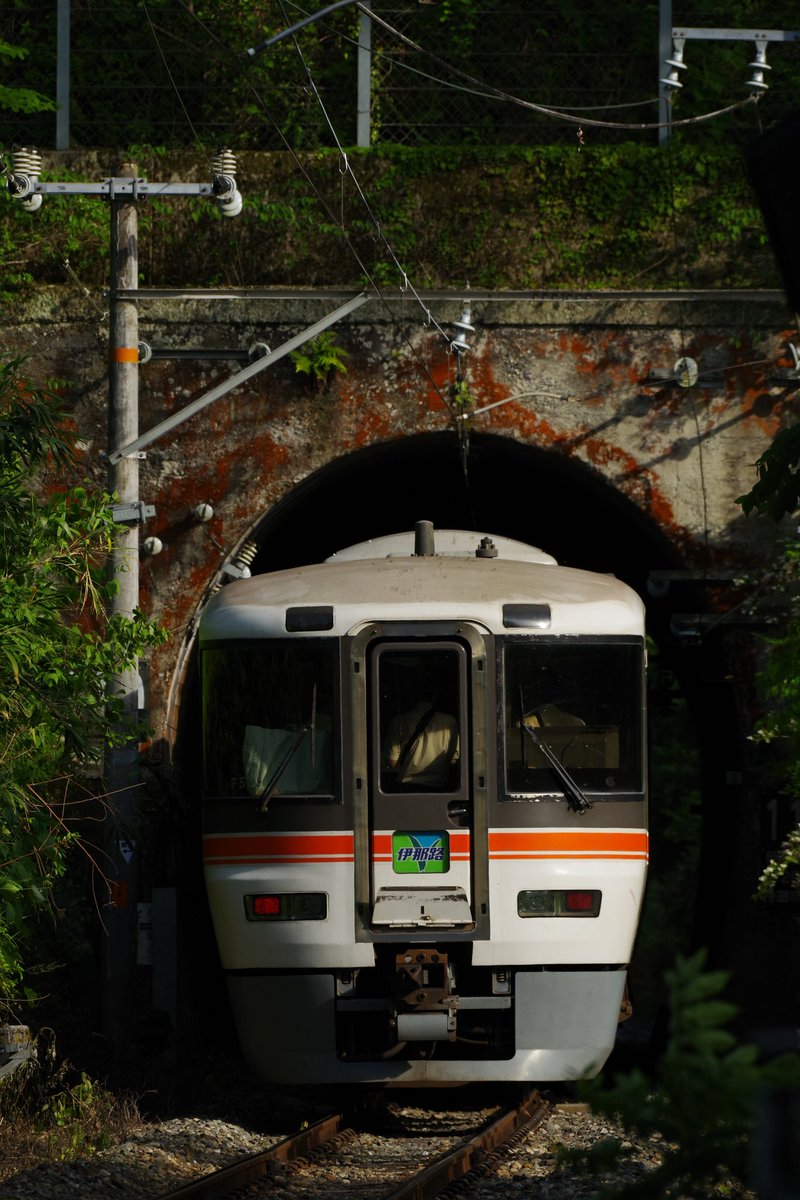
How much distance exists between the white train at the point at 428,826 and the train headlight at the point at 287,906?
0.01 m

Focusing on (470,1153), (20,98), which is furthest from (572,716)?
(20,98)

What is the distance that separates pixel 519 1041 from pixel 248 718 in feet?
8.02

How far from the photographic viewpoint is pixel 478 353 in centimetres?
1338

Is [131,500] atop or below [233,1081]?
atop

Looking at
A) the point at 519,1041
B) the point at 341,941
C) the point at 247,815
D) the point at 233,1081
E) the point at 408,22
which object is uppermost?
the point at 408,22

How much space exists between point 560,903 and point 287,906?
1553mm

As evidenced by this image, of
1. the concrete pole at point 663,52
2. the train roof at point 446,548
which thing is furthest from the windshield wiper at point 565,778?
the concrete pole at point 663,52

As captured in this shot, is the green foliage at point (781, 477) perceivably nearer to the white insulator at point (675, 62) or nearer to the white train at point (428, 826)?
the white train at point (428, 826)

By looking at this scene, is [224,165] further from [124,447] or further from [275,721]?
[275,721]

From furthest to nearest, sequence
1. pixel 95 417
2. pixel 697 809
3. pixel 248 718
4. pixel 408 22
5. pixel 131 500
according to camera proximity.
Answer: pixel 697 809, pixel 408 22, pixel 95 417, pixel 131 500, pixel 248 718

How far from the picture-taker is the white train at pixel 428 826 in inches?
364

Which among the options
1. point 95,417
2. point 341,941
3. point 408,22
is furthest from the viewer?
point 408,22

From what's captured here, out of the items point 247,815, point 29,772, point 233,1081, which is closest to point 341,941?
point 247,815

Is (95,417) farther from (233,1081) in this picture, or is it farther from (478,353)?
(233,1081)
